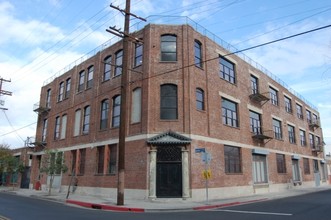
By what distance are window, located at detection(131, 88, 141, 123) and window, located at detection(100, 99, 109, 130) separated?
13.2ft

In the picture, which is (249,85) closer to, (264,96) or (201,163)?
(264,96)

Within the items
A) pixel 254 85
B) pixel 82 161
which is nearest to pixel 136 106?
pixel 82 161

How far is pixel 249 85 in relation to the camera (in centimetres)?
2995

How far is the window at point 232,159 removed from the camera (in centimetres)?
2427

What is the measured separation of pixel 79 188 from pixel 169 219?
56.6 ft

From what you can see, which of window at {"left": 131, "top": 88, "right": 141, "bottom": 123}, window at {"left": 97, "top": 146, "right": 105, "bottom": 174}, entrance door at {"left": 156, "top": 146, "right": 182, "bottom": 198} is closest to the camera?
entrance door at {"left": 156, "top": 146, "right": 182, "bottom": 198}

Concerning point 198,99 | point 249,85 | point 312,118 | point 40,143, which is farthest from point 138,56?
point 312,118

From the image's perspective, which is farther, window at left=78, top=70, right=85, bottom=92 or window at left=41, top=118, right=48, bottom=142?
window at left=41, top=118, right=48, bottom=142

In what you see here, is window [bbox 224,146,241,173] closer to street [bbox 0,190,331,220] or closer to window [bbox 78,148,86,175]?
street [bbox 0,190,331,220]

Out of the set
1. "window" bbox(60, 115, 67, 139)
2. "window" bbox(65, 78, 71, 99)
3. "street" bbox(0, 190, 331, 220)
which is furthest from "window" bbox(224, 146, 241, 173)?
"window" bbox(65, 78, 71, 99)

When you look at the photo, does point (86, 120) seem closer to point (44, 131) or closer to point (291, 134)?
point (44, 131)

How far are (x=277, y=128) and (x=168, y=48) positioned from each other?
60.1 feet

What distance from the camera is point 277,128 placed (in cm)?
3441

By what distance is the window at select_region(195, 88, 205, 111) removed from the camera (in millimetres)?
22602
